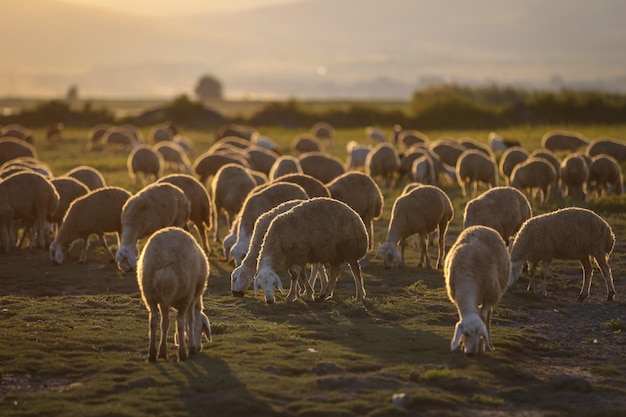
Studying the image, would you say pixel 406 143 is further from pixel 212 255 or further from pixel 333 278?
pixel 333 278

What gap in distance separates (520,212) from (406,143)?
75.8 feet

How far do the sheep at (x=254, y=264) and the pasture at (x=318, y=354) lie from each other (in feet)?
0.95

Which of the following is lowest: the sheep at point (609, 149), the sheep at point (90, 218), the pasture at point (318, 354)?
the pasture at point (318, 354)

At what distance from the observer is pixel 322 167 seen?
25.2 metres

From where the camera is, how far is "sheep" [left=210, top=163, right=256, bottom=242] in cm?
2111

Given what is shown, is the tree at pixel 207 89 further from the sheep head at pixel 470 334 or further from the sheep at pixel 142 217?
the sheep head at pixel 470 334

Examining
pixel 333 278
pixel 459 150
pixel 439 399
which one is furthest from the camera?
pixel 459 150

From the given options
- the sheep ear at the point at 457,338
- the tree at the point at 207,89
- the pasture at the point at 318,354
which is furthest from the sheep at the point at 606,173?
the tree at the point at 207,89

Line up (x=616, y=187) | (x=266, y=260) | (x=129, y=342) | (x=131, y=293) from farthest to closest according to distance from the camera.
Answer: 1. (x=616, y=187)
2. (x=131, y=293)
3. (x=266, y=260)
4. (x=129, y=342)

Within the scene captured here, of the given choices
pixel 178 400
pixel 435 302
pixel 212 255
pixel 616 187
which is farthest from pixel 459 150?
pixel 178 400

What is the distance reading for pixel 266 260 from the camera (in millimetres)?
14016

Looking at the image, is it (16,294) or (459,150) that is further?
→ (459,150)

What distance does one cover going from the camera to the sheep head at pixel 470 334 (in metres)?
11.5

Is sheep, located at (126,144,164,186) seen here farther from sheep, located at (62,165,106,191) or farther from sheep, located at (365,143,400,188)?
sheep, located at (62,165,106,191)
